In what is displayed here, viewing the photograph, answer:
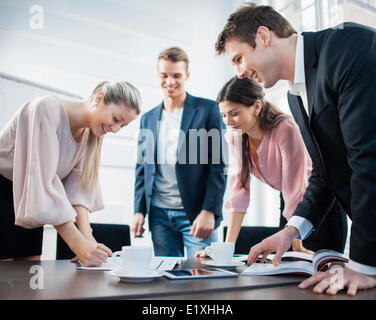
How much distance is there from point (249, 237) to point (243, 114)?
1.97 ft

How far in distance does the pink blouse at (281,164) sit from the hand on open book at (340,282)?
0.77 metres

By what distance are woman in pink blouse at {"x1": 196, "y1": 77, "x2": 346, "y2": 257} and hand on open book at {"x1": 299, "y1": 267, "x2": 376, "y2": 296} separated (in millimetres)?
768

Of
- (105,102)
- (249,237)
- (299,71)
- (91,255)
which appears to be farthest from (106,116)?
(249,237)

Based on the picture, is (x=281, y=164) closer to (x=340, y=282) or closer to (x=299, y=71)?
(x=299, y=71)

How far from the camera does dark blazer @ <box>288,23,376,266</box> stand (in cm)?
64

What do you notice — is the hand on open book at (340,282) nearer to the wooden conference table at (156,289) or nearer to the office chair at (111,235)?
the wooden conference table at (156,289)

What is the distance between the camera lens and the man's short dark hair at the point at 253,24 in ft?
3.60

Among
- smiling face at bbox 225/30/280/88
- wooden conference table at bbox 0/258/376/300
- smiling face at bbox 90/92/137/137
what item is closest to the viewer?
wooden conference table at bbox 0/258/376/300

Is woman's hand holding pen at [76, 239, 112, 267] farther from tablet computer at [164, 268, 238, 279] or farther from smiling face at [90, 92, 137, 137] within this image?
smiling face at [90, 92, 137, 137]

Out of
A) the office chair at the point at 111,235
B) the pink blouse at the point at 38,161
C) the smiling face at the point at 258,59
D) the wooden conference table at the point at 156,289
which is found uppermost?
the smiling face at the point at 258,59

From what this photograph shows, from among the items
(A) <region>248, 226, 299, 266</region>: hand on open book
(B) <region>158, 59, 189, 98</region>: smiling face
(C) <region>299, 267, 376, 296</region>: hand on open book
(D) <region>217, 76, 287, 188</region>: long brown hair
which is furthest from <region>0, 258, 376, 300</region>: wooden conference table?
(B) <region>158, 59, 189, 98</region>: smiling face

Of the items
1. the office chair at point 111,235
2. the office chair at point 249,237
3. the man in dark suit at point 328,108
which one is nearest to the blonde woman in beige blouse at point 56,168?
the office chair at point 111,235

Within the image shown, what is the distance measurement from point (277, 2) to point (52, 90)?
175cm
